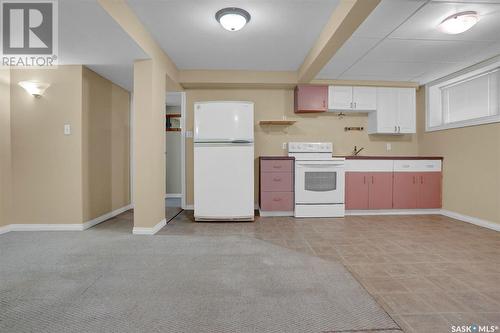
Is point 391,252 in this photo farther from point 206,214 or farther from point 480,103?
point 480,103

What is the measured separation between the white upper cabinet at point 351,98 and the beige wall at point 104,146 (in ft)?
11.5

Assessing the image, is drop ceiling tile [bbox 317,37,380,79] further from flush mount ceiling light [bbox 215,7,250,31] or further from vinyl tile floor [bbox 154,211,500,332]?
vinyl tile floor [bbox 154,211,500,332]

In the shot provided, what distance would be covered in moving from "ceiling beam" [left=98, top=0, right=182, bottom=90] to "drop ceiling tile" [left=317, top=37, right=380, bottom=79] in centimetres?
226

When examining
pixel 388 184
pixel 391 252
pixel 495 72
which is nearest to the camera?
pixel 391 252

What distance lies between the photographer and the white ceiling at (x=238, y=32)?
223cm

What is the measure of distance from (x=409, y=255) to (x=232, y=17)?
9.00ft

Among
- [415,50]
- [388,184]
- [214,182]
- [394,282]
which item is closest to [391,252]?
[394,282]

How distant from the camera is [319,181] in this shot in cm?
380

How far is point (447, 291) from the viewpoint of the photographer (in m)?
1.65

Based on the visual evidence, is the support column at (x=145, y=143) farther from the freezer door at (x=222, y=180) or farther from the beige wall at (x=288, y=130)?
the beige wall at (x=288, y=130)

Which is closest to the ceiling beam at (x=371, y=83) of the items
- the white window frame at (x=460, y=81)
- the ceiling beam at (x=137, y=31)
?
the white window frame at (x=460, y=81)

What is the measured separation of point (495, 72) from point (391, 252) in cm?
294

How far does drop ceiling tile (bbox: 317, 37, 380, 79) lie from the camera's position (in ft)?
9.42

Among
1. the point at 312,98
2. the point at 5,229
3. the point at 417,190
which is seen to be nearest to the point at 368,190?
the point at 417,190
